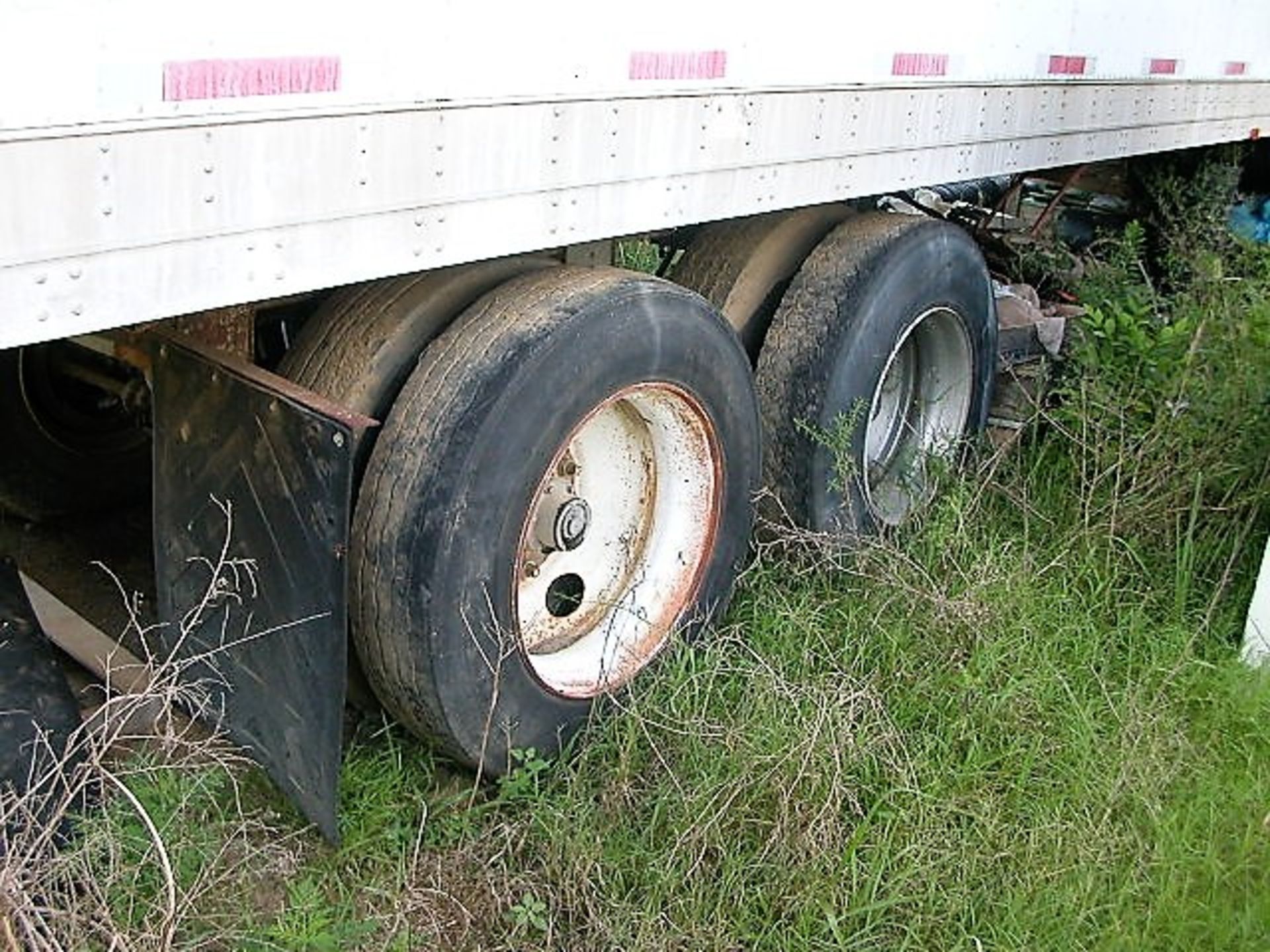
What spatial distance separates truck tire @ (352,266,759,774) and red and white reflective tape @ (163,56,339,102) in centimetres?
67

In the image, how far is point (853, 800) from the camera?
260 centimetres

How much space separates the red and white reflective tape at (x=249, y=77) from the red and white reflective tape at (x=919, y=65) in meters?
1.59

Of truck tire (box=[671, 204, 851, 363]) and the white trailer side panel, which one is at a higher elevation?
the white trailer side panel

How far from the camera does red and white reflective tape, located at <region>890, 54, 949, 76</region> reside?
10.1 ft

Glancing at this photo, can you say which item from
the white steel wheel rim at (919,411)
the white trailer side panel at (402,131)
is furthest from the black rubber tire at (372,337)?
the white steel wheel rim at (919,411)

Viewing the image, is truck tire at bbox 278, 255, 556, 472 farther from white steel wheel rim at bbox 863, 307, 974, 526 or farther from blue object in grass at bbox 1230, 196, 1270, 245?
blue object in grass at bbox 1230, 196, 1270, 245

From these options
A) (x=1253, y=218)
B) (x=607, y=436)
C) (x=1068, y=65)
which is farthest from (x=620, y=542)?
(x=1253, y=218)

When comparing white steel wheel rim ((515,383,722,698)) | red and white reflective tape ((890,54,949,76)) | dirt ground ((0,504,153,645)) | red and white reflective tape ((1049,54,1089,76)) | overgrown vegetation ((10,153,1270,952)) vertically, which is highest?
red and white reflective tape ((1049,54,1089,76))

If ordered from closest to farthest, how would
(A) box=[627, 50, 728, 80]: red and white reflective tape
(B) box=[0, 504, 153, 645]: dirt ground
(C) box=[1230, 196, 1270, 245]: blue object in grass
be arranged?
(A) box=[627, 50, 728, 80]: red and white reflective tape
(B) box=[0, 504, 153, 645]: dirt ground
(C) box=[1230, 196, 1270, 245]: blue object in grass

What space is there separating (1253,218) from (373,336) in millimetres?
5471

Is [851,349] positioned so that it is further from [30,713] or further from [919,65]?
[30,713]

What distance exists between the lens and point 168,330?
236 cm

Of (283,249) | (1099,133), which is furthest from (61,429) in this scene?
(1099,133)

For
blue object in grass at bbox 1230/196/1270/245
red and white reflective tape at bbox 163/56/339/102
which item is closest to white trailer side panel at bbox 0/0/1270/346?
red and white reflective tape at bbox 163/56/339/102
